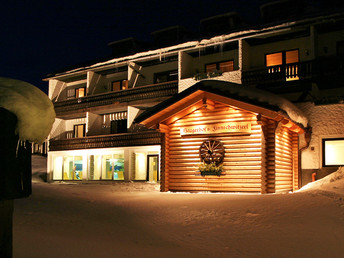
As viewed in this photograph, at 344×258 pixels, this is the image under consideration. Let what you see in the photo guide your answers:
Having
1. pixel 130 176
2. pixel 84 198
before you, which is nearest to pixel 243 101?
pixel 84 198

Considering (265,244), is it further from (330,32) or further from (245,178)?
(330,32)

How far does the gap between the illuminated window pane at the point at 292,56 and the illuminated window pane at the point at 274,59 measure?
14.4 inches

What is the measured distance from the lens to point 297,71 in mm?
20141

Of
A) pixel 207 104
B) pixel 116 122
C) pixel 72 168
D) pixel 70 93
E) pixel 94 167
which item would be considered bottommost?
pixel 72 168

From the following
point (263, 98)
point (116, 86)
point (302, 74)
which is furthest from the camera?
point (116, 86)

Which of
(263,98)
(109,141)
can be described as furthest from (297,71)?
(109,141)

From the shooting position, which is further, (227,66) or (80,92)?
(80,92)

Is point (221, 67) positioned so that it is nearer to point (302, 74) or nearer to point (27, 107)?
point (302, 74)

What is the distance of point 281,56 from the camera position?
22656 millimetres

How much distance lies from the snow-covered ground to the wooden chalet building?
11.1 feet

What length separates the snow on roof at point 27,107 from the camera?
3574 millimetres

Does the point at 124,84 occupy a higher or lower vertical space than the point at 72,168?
higher

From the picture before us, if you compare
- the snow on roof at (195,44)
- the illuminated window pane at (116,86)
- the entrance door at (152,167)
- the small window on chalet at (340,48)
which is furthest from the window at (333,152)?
the illuminated window pane at (116,86)

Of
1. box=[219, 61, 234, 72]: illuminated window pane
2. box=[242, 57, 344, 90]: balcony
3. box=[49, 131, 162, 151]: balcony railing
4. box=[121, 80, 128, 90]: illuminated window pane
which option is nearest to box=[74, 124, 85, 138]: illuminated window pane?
box=[49, 131, 162, 151]: balcony railing
